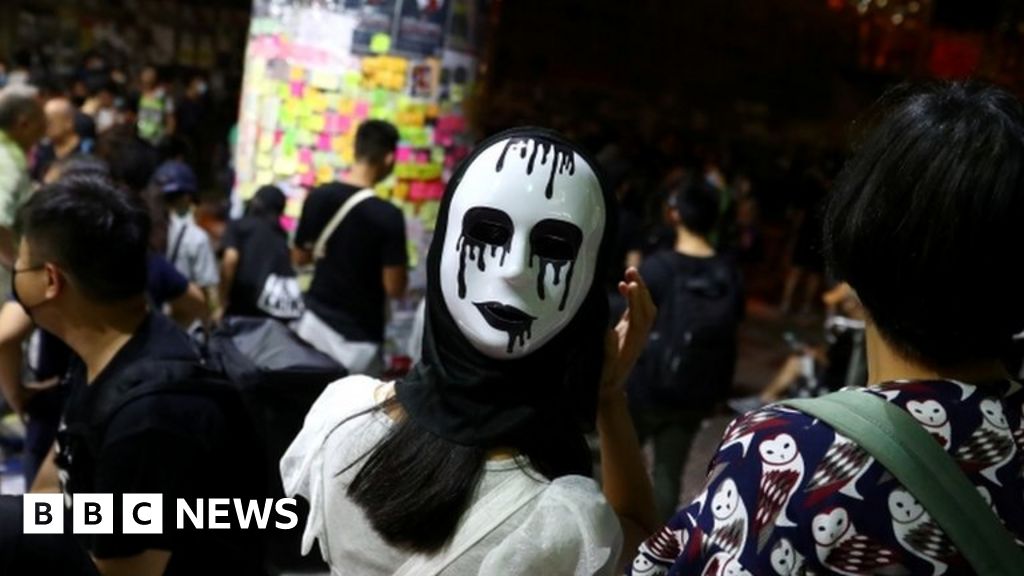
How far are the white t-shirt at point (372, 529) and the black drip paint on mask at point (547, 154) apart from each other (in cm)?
43

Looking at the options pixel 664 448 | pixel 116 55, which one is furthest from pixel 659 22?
pixel 664 448

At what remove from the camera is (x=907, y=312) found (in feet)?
4.17

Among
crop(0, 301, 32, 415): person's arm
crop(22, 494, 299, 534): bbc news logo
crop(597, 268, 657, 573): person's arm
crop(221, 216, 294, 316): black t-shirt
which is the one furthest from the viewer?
crop(221, 216, 294, 316): black t-shirt

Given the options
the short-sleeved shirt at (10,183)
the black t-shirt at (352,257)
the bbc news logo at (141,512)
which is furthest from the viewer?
the short-sleeved shirt at (10,183)

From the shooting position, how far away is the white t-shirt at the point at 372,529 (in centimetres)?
159

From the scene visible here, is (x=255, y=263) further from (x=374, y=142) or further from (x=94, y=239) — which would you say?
(x=94, y=239)

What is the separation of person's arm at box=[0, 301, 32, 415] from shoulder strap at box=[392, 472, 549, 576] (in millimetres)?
2227

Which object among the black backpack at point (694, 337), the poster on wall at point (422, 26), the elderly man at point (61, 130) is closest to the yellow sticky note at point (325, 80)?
the poster on wall at point (422, 26)

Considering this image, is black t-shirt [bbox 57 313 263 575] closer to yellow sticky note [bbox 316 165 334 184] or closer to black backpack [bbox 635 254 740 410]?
black backpack [bbox 635 254 740 410]

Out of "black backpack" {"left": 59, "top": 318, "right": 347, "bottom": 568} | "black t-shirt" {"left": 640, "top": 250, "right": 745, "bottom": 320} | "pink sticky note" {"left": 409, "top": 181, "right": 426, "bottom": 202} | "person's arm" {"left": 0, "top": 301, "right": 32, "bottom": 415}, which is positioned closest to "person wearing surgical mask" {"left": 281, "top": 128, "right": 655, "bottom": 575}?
"black backpack" {"left": 59, "top": 318, "right": 347, "bottom": 568}

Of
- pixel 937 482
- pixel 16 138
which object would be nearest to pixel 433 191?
pixel 16 138

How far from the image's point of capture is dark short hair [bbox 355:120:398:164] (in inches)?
185

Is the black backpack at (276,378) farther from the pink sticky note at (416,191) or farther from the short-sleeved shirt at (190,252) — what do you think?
the pink sticky note at (416,191)

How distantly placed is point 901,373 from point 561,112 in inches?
635
